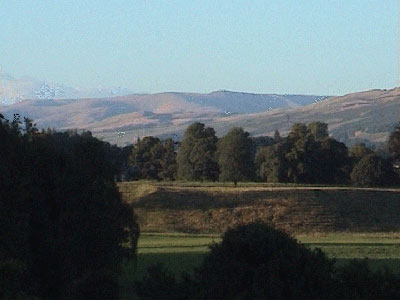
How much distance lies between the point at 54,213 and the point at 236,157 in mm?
57313

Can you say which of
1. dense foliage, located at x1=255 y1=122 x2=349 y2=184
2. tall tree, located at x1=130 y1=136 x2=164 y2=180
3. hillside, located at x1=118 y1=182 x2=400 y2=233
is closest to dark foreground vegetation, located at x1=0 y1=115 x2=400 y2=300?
hillside, located at x1=118 y1=182 x2=400 y2=233

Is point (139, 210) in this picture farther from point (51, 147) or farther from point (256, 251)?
point (256, 251)

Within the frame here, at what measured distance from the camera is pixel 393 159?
79.9 m

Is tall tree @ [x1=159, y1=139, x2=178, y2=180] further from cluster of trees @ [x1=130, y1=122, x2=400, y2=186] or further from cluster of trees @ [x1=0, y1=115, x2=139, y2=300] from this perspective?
cluster of trees @ [x1=0, y1=115, x2=139, y2=300]

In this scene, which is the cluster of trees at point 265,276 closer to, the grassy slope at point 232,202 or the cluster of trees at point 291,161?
the grassy slope at point 232,202

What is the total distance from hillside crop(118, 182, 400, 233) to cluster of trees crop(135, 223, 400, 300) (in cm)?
4133

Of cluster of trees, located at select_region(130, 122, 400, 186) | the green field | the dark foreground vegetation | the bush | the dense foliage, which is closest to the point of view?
the bush

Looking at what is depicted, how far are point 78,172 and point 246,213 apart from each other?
38.8 meters

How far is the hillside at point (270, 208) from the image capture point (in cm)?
6331

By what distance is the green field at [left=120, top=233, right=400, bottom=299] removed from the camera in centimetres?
3641

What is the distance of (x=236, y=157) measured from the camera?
83.6 meters

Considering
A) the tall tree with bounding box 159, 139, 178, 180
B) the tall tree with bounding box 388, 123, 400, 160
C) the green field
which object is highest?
the tall tree with bounding box 388, 123, 400, 160

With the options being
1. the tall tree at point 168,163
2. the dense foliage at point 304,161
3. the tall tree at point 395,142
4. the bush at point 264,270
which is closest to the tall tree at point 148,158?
the tall tree at point 168,163

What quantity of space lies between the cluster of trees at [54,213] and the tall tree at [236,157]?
177ft
